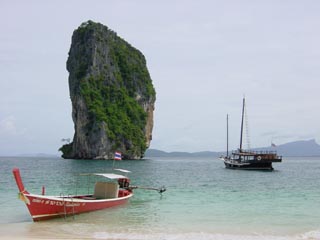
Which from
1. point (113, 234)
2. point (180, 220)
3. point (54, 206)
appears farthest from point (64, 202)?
point (180, 220)

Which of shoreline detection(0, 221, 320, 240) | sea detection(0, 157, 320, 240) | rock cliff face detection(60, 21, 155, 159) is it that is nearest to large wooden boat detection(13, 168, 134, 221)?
sea detection(0, 157, 320, 240)

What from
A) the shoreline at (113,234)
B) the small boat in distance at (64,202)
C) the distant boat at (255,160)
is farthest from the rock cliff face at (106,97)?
the shoreline at (113,234)

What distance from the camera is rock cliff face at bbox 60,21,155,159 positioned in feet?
328

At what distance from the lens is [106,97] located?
357 feet

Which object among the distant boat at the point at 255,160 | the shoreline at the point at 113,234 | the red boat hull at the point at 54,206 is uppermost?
the distant boat at the point at 255,160

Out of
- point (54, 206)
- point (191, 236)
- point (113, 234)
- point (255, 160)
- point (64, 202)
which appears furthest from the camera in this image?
point (255, 160)

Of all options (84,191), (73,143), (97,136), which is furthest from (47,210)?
(73,143)

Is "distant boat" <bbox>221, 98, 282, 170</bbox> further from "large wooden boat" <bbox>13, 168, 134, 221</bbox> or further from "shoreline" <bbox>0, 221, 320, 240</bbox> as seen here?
"shoreline" <bbox>0, 221, 320, 240</bbox>

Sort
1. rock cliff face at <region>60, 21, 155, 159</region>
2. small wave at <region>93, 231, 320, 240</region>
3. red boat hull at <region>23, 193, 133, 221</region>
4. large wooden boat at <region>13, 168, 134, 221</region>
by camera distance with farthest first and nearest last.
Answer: rock cliff face at <region>60, 21, 155, 159</region> < red boat hull at <region>23, 193, 133, 221</region> < large wooden boat at <region>13, 168, 134, 221</region> < small wave at <region>93, 231, 320, 240</region>

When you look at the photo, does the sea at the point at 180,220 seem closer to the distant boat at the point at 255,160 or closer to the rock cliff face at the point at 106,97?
the distant boat at the point at 255,160

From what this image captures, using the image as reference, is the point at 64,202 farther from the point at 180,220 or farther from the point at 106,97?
the point at 106,97

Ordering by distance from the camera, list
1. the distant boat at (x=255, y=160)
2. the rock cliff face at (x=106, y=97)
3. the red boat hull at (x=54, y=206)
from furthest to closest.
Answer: the rock cliff face at (x=106, y=97)
the distant boat at (x=255, y=160)
the red boat hull at (x=54, y=206)

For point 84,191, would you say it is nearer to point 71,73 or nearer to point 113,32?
point 71,73

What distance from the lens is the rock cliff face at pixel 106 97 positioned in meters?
99.9
